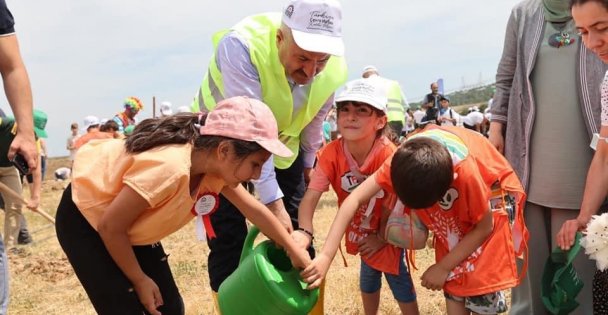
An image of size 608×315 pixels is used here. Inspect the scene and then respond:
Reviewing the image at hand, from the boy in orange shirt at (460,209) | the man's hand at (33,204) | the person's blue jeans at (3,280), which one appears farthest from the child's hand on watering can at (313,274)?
the man's hand at (33,204)

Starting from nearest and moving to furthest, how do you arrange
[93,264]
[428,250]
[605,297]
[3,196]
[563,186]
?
[93,264] < [605,297] < [563,186] < [428,250] < [3,196]

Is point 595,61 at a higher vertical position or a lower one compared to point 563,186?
higher

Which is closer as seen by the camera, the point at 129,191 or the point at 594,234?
the point at 129,191

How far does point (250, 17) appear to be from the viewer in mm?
2521

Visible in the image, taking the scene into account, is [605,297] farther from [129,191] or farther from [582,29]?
[129,191]

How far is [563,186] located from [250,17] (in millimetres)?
1491

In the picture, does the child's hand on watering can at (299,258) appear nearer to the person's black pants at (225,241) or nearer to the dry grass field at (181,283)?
the person's black pants at (225,241)

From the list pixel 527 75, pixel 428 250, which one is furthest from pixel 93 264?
pixel 428 250

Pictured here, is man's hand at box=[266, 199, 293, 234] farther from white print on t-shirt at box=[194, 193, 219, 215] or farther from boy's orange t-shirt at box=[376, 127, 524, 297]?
boy's orange t-shirt at box=[376, 127, 524, 297]

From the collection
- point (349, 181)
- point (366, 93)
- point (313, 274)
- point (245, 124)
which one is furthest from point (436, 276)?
point (245, 124)

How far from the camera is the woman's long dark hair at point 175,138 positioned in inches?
75.0

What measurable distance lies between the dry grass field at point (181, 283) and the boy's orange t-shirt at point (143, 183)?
1593mm

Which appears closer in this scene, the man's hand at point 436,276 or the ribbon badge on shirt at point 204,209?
the ribbon badge on shirt at point 204,209

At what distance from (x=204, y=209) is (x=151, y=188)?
1.24ft
